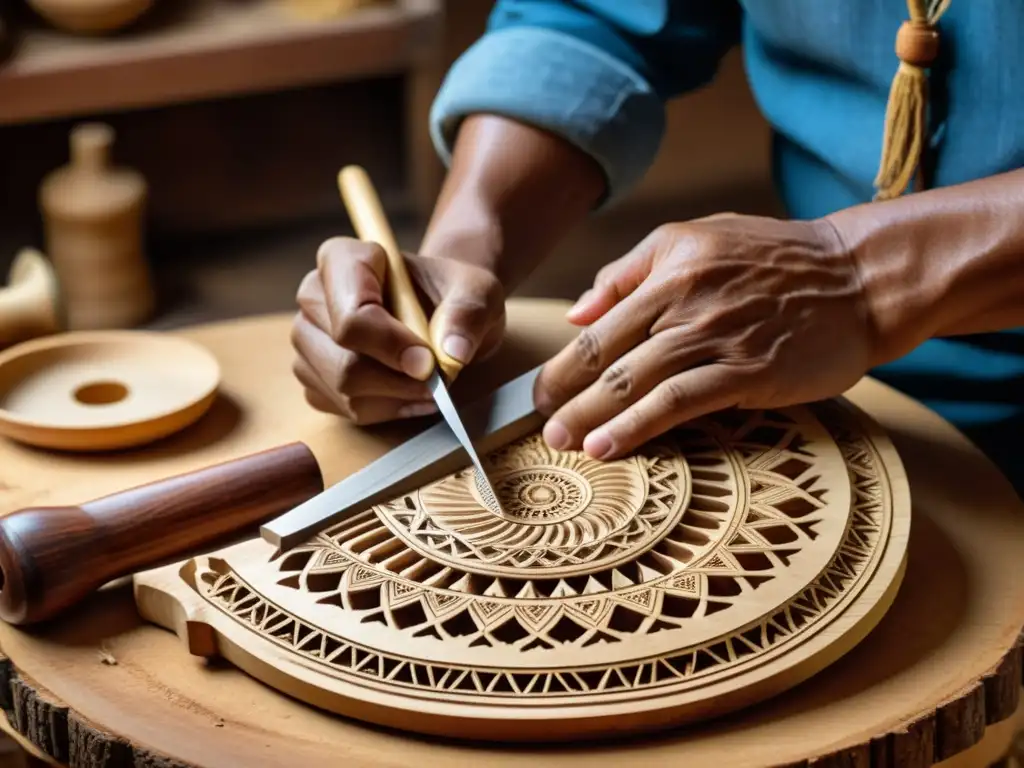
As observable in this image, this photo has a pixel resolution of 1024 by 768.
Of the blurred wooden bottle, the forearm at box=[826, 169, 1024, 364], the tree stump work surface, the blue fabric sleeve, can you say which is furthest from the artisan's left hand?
the blurred wooden bottle

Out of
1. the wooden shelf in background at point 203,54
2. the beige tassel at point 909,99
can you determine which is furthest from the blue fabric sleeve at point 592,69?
the wooden shelf in background at point 203,54

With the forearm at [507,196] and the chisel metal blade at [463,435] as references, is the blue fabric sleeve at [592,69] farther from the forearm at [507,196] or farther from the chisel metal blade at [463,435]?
the chisel metal blade at [463,435]

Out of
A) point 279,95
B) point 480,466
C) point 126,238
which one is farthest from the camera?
point 279,95

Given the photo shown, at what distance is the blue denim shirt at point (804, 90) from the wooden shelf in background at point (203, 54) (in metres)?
1.05

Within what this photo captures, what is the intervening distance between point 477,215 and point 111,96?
4.33ft

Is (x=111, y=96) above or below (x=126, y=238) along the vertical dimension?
above

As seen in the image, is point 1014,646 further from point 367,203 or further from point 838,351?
point 367,203

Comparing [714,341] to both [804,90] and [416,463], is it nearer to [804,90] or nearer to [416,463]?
[416,463]

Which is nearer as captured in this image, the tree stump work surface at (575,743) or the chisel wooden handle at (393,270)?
the tree stump work surface at (575,743)

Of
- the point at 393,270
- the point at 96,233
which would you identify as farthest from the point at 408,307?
the point at 96,233

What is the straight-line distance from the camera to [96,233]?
260 centimetres

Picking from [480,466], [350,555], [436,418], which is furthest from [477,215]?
[350,555]

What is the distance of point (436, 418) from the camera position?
3.81 ft

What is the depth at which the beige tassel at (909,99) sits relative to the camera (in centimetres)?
116
